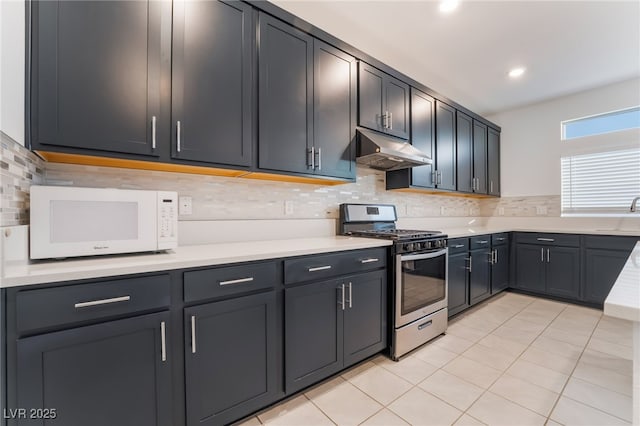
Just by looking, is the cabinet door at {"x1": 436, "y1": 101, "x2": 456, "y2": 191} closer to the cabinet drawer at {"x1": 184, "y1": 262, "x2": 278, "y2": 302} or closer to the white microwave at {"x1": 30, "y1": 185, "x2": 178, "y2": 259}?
the cabinet drawer at {"x1": 184, "y1": 262, "x2": 278, "y2": 302}

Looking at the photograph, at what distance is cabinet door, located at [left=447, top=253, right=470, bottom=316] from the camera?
2.70 metres

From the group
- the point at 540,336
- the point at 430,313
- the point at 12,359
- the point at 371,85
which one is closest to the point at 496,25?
the point at 371,85

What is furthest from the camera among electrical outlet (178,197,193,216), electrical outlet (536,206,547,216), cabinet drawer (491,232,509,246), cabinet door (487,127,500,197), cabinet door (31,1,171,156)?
cabinet door (487,127,500,197)

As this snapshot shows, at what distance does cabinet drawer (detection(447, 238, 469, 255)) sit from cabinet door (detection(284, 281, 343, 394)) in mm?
1522

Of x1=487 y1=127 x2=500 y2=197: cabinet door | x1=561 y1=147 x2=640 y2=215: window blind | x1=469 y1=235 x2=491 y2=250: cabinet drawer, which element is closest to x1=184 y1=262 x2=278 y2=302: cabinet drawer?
x1=469 y1=235 x2=491 y2=250: cabinet drawer

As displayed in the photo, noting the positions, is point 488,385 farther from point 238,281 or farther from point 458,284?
point 238,281

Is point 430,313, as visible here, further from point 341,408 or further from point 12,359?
point 12,359

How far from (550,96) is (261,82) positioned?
4114mm

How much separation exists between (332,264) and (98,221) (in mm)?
1254

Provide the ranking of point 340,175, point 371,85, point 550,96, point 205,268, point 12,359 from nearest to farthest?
point 12,359 → point 205,268 → point 340,175 → point 371,85 → point 550,96

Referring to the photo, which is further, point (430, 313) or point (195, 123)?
point (430, 313)

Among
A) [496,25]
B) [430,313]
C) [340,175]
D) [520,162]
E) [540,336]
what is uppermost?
[496,25]

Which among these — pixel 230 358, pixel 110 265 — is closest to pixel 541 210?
pixel 230 358

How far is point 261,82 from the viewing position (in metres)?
1.73
